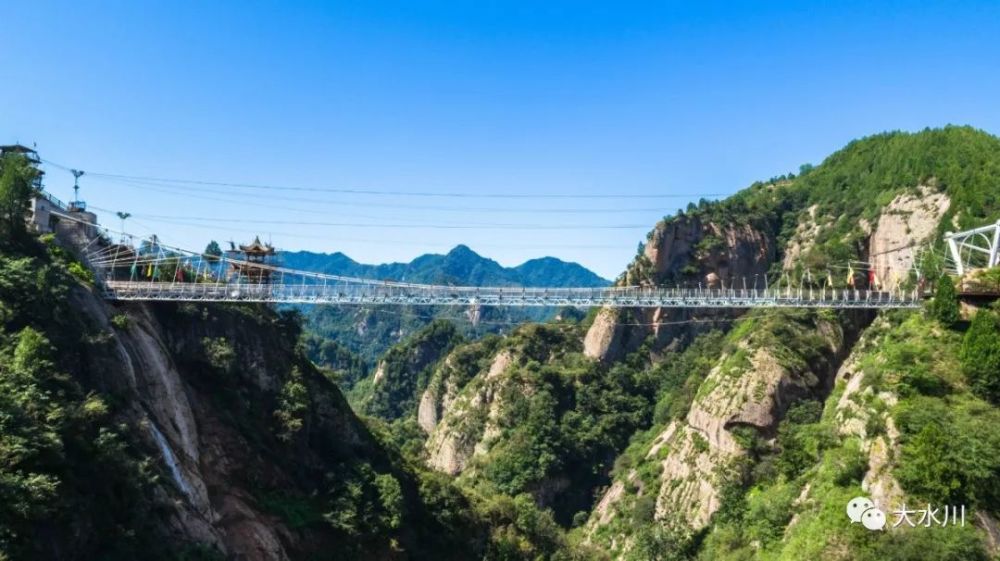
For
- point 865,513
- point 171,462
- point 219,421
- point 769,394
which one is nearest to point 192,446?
point 219,421

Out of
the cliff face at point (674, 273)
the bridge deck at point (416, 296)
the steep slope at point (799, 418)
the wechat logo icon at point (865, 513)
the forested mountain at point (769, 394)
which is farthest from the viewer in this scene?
the cliff face at point (674, 273)

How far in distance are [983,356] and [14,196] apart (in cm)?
4032

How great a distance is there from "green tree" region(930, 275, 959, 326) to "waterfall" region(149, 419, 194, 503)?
34.8m

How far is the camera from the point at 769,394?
44.7 m

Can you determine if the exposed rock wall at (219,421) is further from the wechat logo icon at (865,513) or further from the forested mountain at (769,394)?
the wechat logo icon at (865,513)

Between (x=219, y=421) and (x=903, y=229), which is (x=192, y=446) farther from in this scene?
(x=903, y=229)

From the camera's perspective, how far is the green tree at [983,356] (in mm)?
30531

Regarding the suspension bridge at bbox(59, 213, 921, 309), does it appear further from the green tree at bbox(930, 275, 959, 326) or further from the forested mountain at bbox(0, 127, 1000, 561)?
the green tree at bbox(930, 275, 959, 326)

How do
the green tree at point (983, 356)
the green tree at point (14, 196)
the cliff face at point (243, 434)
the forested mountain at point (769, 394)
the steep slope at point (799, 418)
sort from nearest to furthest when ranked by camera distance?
1. the cliff face at point (243, 434)
2. the forested mountain at point (769, 394)
3. the green tree at point (14, 196)
4. the steep slope at point (799, 418)
5. the green tree at point (983, 356)

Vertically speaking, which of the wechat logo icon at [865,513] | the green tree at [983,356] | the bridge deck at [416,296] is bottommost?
the wechat logo icon at [865,513]

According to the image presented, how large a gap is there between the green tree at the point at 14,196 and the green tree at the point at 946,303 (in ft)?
135

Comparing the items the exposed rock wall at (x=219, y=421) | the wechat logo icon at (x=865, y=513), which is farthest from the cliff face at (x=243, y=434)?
the wechat logo icon at (x=865, y=513)

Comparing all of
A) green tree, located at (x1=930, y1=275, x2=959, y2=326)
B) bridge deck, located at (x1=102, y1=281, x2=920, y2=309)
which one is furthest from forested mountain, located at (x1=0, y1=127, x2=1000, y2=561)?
bridge deck, located at (x1=102, y1=281, x2=920, y2=309)

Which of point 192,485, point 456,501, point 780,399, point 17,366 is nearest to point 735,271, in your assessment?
point 780,399
